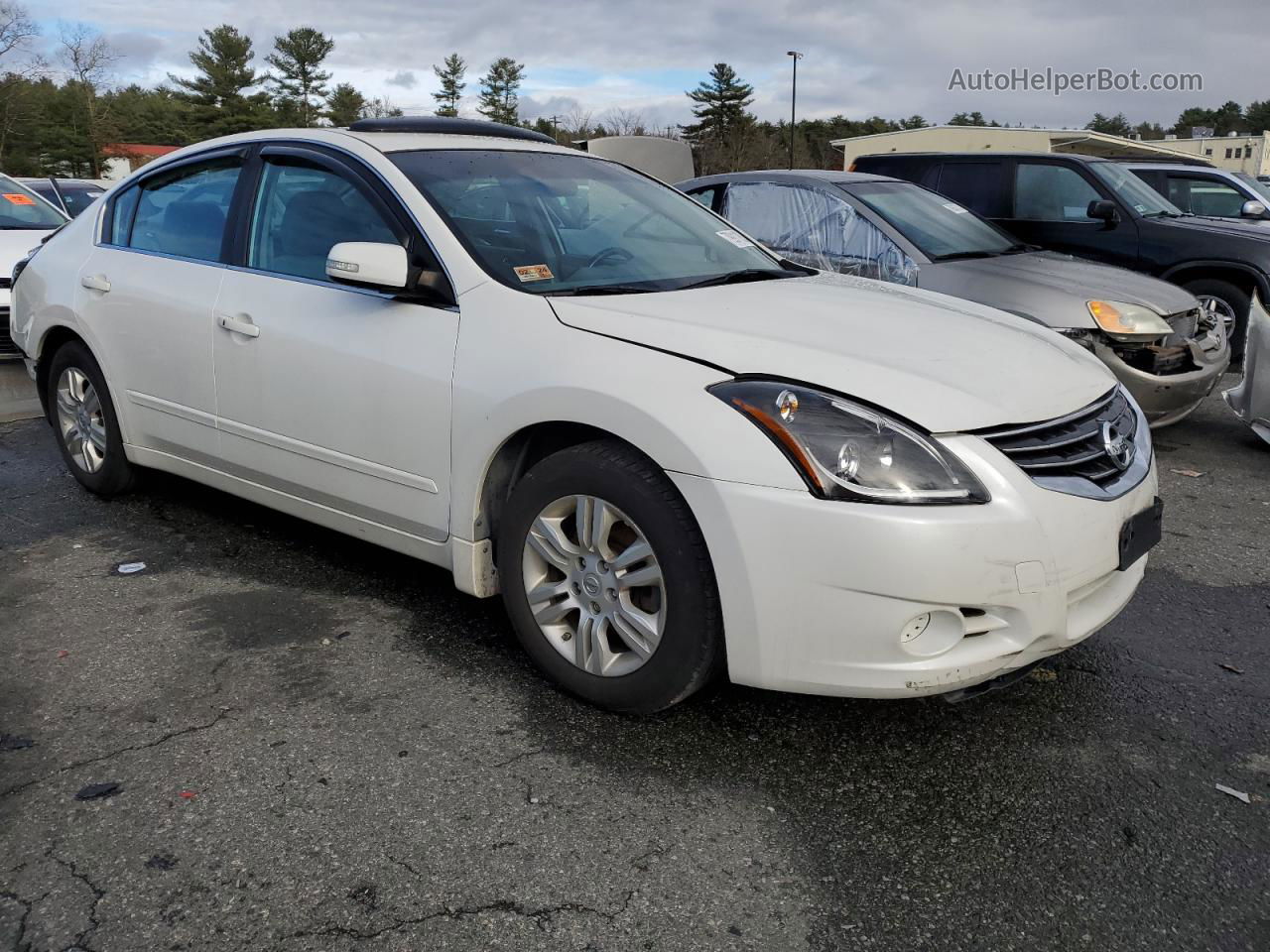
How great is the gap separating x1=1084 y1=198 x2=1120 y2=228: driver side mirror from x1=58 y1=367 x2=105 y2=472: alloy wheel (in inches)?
272

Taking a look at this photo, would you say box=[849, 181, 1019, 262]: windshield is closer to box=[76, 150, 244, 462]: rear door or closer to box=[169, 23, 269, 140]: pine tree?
box=[76, 150, 244, 462]: rear door

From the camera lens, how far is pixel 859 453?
256 centimetres

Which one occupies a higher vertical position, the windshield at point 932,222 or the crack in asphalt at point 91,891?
the windshield at point 932,222

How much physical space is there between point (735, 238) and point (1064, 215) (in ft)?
18.6

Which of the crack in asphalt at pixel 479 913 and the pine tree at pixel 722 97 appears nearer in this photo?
the crack in asphalt at pixel 479 913

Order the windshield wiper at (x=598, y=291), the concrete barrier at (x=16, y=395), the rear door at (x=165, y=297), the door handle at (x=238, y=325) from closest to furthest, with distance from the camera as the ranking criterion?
1. the windshield wiper at (x=598, y=291)
2. the door handle at (x=238, y=325)
3. the rear door at (x=165, y=297)
4. the concrete barrier at (x=16, y=395)

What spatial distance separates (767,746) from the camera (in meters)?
2.92

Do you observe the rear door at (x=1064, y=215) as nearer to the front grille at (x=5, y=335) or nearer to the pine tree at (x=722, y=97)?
the front grille at (x=5, y=335)

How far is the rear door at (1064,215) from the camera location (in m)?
8.60

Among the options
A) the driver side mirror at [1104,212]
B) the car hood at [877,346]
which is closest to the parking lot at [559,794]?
the car hood at [877,346]

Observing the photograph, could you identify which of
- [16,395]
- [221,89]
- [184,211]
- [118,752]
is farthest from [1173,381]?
[221,89]

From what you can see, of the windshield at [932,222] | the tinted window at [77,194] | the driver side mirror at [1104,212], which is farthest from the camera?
the tinted window at [77,194]

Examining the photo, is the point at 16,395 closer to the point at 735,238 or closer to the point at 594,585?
the point at 735,238

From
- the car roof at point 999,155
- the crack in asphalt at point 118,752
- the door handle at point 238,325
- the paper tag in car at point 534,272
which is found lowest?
the crack in asphalt at point 118,752
